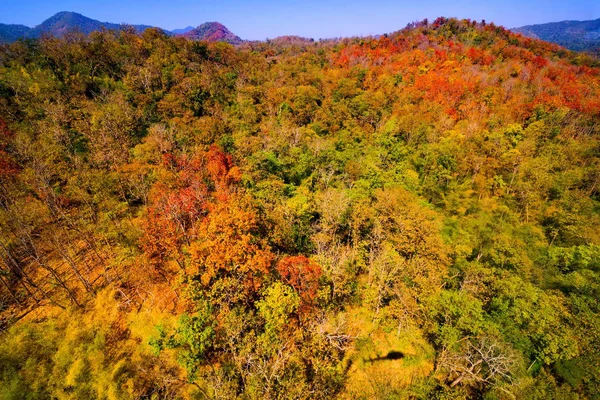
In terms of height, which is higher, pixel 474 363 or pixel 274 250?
pixel 274 250

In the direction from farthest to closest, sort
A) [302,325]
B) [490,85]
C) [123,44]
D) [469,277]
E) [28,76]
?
[490,85]
[123,44]
[28,76]
[469,277]
[302,325]

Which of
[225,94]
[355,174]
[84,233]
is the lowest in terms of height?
[84,233]

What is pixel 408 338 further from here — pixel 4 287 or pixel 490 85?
pixel 490 85

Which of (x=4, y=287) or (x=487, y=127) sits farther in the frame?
(x=487, y=127)

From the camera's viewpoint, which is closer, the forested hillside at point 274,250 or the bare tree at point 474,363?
the bare tree at point 474,363

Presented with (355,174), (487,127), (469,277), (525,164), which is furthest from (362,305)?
(487,127)

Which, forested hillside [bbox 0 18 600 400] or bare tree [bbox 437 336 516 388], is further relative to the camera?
forested hillside [bbox 0 18 600 400]

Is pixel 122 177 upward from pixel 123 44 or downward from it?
downward

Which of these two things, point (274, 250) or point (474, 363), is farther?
point (274, 250)
